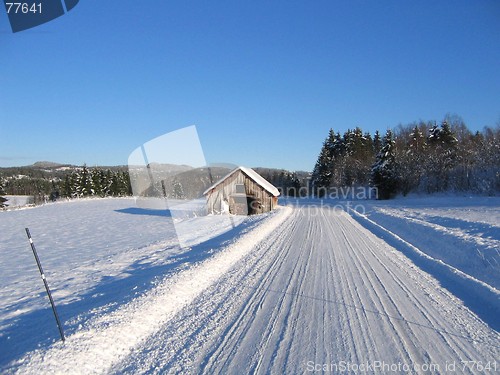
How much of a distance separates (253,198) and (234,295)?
71.9 ft

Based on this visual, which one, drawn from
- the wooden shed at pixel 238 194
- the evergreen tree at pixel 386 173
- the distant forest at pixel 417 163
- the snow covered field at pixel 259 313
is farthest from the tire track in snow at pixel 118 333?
the evergreen tree at pixel 386 173

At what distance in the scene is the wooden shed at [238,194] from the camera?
87.8 ft

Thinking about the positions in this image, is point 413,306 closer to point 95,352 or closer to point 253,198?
point 95,352

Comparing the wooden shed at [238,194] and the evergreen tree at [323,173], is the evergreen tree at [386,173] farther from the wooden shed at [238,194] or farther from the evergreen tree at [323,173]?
the wooden shed at [238,194]

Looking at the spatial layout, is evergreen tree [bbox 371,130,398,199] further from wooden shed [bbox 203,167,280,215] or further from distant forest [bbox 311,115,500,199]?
wooden shed [bbox 203,167,280,215]

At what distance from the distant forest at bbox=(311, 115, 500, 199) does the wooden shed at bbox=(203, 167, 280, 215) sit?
2608cm

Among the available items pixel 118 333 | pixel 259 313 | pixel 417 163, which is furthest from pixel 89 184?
pixel 259 313

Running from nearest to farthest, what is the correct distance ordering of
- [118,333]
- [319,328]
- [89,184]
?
[118,333] < [319,328] < [89,184]

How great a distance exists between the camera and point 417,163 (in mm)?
43250

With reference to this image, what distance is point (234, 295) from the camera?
5.70 metres
